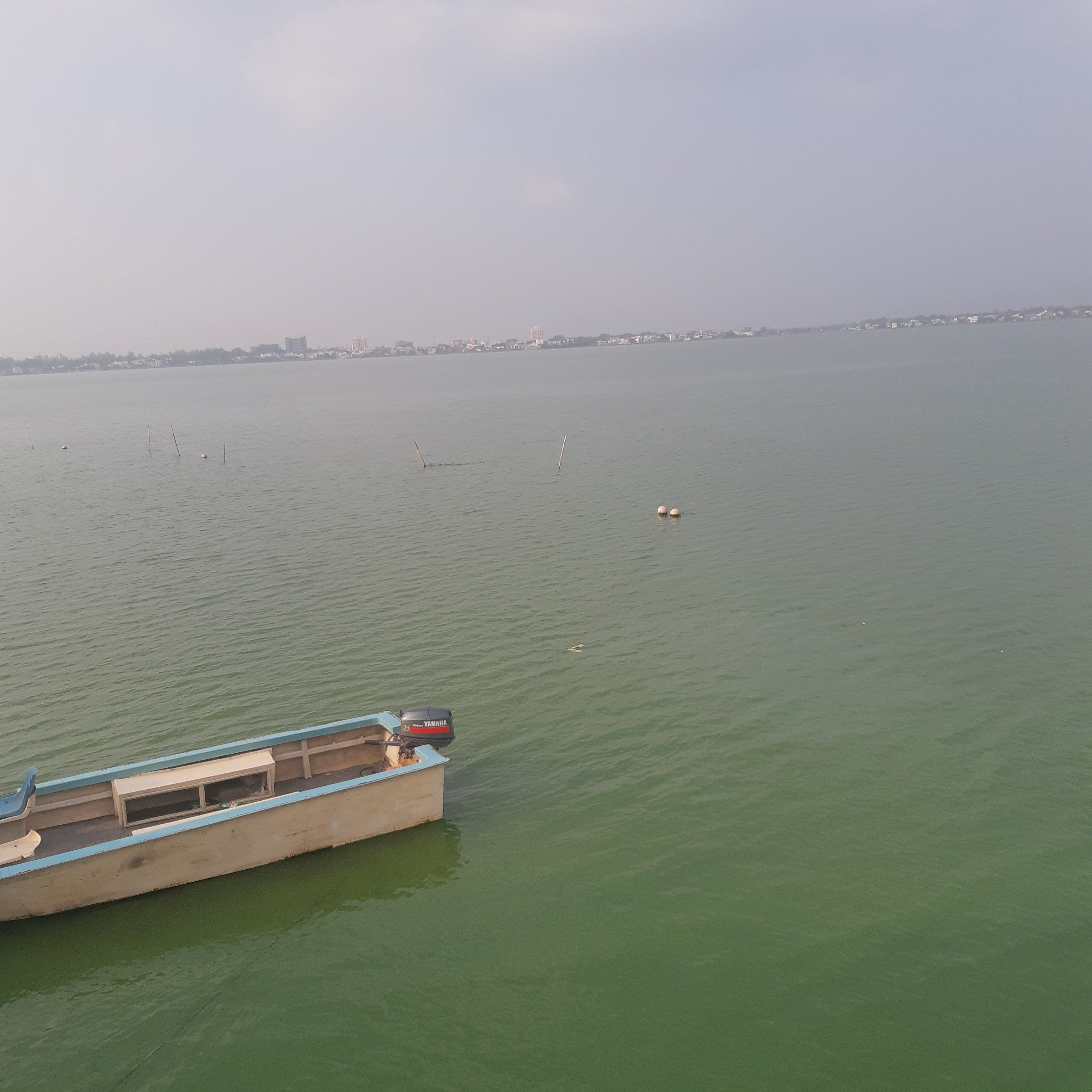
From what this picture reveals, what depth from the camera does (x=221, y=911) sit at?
13.6m

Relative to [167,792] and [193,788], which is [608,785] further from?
[167,792]

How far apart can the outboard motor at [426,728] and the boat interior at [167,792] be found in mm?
441

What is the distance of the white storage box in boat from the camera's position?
587 inches

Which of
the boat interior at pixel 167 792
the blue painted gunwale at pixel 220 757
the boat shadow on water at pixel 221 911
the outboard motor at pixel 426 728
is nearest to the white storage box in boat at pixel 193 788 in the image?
the boat interior at pixel 167 792


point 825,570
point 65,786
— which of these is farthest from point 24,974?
point 825,570

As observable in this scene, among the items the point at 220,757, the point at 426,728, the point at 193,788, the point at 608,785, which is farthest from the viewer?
the point at 608,785

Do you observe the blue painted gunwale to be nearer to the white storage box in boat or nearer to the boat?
the boat

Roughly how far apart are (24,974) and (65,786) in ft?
10.8

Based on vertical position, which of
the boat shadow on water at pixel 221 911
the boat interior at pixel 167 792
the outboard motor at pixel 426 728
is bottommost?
the boat shadow on water at pixel 221 911

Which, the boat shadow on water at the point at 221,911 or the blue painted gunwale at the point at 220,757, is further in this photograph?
the blue painted gunwale at the point at 220,757

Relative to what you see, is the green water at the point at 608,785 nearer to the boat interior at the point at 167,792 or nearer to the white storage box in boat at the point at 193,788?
the boat interior at the point at 167,792

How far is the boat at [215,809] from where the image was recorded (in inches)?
518

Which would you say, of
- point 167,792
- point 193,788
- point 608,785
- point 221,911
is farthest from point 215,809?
point 608,785

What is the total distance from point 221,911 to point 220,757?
317 cm
